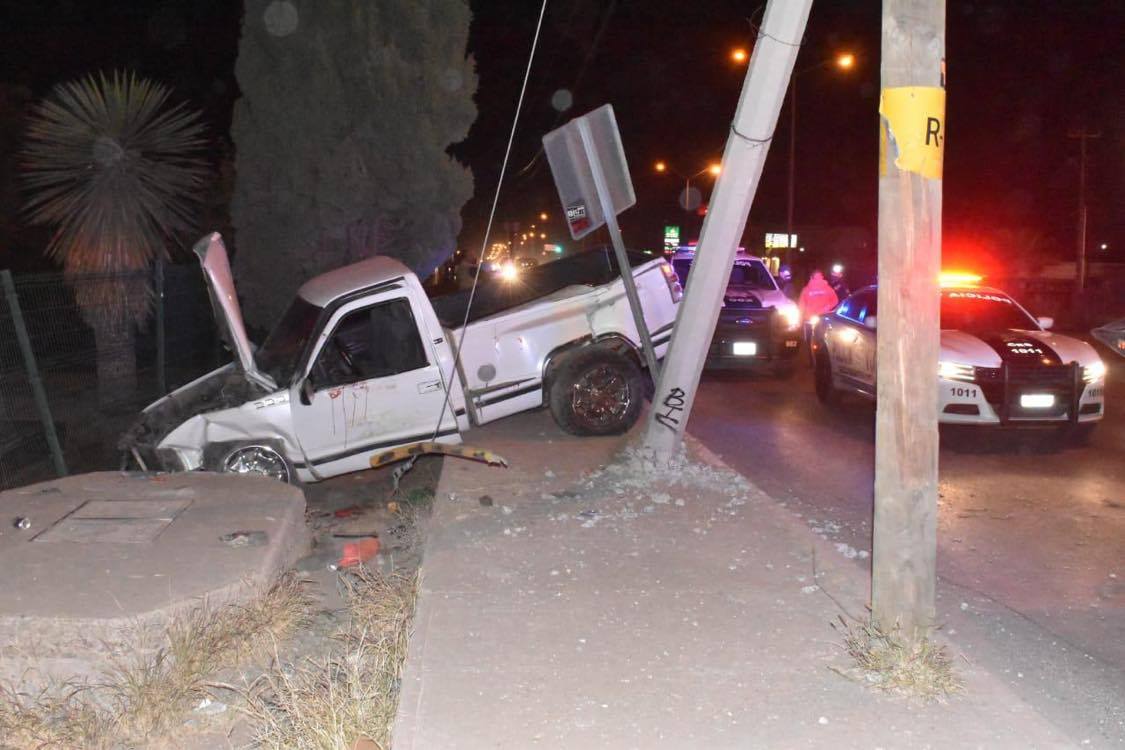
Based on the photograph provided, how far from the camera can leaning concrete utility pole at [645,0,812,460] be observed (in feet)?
22.8

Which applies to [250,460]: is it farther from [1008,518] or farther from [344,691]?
[1008,518]

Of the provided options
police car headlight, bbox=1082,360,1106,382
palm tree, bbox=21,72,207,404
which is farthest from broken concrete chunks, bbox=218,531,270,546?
police car headlight, bbox=1082,360,1106,382

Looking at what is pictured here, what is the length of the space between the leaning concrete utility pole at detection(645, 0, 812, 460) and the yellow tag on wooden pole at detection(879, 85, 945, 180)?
8.33 feet

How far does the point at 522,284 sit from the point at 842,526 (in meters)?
5.30

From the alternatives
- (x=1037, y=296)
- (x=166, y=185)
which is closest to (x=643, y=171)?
(x=1037, y=296)

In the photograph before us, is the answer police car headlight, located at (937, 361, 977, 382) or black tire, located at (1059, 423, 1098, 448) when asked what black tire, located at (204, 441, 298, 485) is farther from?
black tire, located at (1059, 423, 1098, 448)

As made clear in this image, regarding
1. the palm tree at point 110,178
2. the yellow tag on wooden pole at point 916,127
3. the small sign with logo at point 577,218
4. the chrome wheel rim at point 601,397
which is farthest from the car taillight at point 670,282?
the palm tree at point 110,178

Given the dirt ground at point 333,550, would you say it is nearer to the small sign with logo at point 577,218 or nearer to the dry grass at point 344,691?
the dry grass at point 344,691

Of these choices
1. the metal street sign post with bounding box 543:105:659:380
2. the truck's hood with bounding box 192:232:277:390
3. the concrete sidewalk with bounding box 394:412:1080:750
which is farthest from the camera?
the truck's hood with bounding box 192:232:277:390

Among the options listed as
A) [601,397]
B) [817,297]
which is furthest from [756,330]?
[601,397]

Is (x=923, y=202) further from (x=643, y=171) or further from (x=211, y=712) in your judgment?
(x=643, y=171)

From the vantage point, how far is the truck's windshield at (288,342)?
9008 millimetres

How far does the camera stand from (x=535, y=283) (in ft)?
39.1

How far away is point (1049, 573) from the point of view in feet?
21.9
